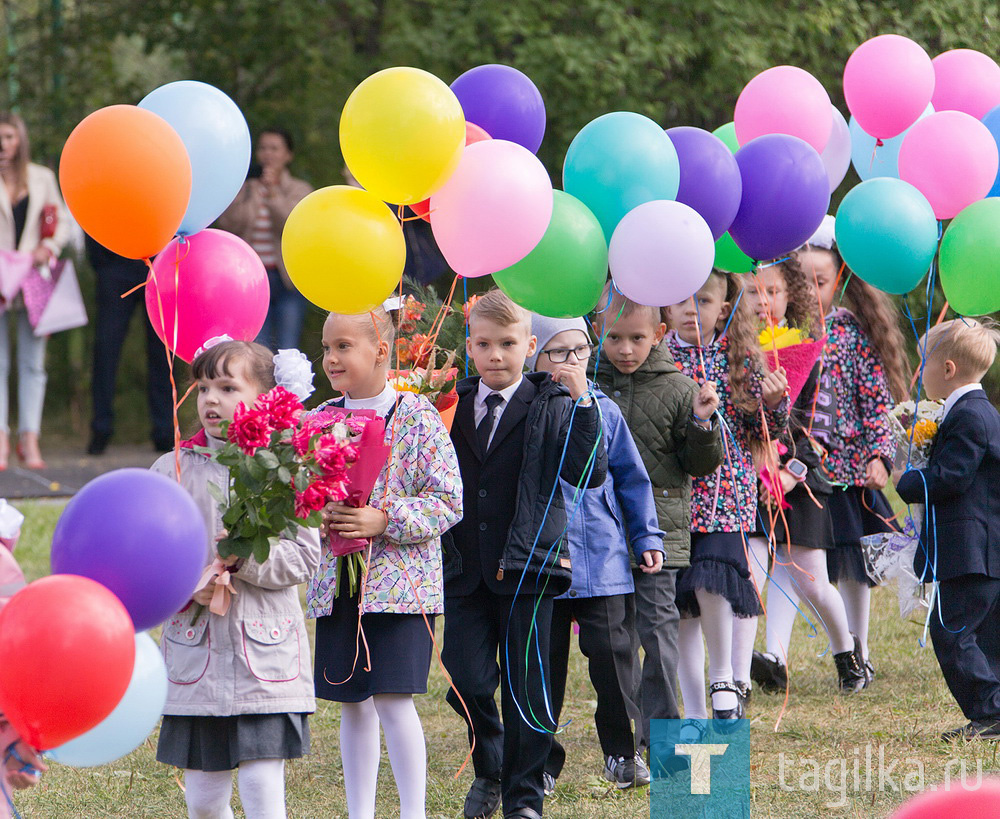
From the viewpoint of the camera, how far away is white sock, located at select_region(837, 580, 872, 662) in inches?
222

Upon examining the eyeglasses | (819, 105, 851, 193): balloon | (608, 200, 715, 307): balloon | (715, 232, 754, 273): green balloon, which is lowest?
the eyeglasses

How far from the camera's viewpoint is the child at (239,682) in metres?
3.32

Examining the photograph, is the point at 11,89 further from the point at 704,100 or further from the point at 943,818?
the point at 943,818

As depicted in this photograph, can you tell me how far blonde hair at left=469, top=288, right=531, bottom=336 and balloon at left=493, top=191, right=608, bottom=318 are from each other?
21 cm

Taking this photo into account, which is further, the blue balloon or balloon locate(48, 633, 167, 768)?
the blue balloon

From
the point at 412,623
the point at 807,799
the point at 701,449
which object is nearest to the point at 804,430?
the point at 701,449

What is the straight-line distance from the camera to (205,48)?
11430 mm

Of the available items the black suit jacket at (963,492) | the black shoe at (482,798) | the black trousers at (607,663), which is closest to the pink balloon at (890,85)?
the black suit jacket at (963,492)

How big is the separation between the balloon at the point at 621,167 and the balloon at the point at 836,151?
111 centimetres

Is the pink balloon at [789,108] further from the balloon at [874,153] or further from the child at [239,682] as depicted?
the child at [239,682]

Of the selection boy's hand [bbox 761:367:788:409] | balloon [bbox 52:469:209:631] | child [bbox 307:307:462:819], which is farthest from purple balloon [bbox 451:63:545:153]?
balloon [bbox 52:469:209:631]

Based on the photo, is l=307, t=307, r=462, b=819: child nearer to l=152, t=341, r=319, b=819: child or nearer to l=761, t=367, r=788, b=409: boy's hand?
l=152, t=341, r=319, b=819: child

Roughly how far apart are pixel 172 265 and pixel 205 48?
333 inches

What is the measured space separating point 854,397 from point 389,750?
2.71 meters
